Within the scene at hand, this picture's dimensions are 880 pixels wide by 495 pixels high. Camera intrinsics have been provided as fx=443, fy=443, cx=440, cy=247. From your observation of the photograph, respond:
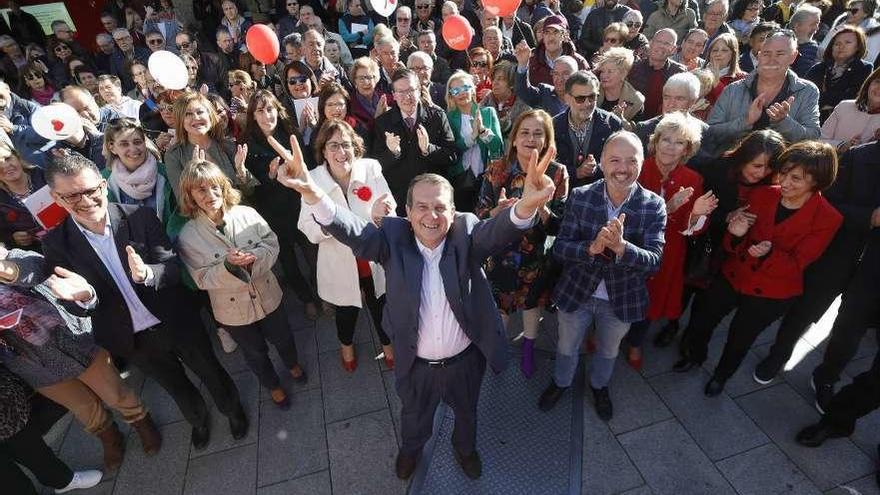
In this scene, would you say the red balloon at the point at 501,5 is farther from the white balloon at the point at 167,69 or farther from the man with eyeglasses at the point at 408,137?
the white balloon at the point at 167,69

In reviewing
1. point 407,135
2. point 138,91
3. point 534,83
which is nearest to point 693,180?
point 407,135

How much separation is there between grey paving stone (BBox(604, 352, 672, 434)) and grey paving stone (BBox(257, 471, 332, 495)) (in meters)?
2.11

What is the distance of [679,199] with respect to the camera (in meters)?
Result: 3.03

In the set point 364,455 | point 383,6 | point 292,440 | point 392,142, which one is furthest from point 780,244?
point 383,6

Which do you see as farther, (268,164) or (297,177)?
(268,164)

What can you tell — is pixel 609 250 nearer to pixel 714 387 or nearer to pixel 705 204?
pixel 705 204

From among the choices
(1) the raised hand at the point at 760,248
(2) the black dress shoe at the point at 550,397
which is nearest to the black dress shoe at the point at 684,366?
(2) the black dress shoe at the point at 550,397

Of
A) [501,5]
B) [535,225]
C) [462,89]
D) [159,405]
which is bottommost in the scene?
[159,405]

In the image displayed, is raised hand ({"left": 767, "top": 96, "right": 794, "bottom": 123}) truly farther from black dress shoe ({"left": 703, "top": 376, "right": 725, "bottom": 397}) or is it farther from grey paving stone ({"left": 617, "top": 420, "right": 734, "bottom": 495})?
grey paving stone ({"left": 617, "top": 420, "right": 734, "bottom": 495})

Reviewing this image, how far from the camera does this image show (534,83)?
18.9 feet

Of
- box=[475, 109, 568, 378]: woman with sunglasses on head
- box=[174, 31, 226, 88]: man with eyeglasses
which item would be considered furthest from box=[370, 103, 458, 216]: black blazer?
box=[174, 31, 226, 88]: man with eyeglasses

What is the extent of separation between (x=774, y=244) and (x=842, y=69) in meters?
3.56

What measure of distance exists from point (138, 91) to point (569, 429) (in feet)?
23.1

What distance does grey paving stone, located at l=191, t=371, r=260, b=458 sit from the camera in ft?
11.5
